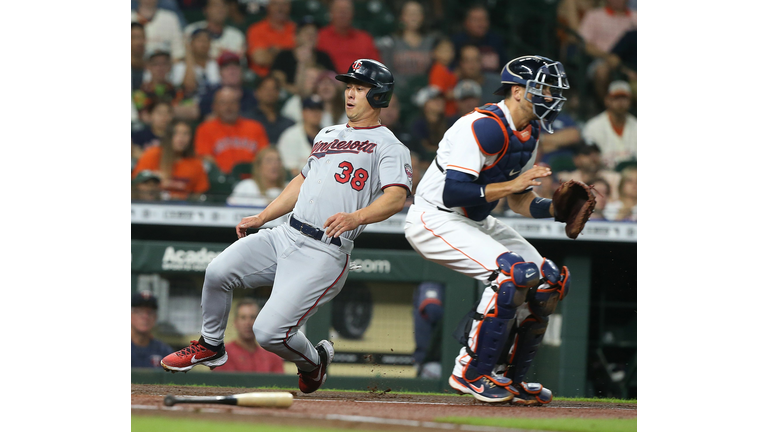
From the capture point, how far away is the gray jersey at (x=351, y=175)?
3256 mm

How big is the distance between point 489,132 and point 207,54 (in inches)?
183

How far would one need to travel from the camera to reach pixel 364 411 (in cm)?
304

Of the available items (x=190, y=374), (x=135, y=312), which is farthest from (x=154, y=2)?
(x=190, y=374)

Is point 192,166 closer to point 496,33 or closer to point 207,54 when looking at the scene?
point 207,54

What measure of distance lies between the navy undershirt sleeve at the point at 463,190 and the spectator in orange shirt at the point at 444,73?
3.78m

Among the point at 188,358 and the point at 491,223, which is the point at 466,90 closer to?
the point at 491,223

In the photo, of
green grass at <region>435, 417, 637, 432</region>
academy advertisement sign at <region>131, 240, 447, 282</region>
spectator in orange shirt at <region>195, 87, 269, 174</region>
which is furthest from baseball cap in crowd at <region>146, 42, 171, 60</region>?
green grass at <region>435, 417, 637, 432</region>

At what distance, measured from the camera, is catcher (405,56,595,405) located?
320cm

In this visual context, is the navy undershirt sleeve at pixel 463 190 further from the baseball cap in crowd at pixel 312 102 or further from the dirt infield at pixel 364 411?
the baseball cap in crowd at pixel 312 102

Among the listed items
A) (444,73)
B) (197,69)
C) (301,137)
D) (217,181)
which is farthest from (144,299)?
(444,73)

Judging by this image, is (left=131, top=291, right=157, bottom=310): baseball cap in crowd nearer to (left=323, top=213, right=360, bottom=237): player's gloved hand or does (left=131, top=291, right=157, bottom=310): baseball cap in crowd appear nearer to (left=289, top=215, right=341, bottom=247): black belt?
(left=289, top=215, right=341, bottom=247): black belt

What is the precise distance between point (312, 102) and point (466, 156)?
3.78m

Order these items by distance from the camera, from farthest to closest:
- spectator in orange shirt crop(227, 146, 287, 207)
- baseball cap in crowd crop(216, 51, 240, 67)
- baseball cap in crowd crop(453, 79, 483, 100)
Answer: baseball cap in crowd crop(216, 51, 240, 67) < baseball cap in crowd crop(453, 79, 483, 100) < spectator in orange shirt crop(227, 146, 287, 207)

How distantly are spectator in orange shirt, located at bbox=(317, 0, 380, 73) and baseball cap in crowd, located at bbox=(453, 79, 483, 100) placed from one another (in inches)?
35.0
